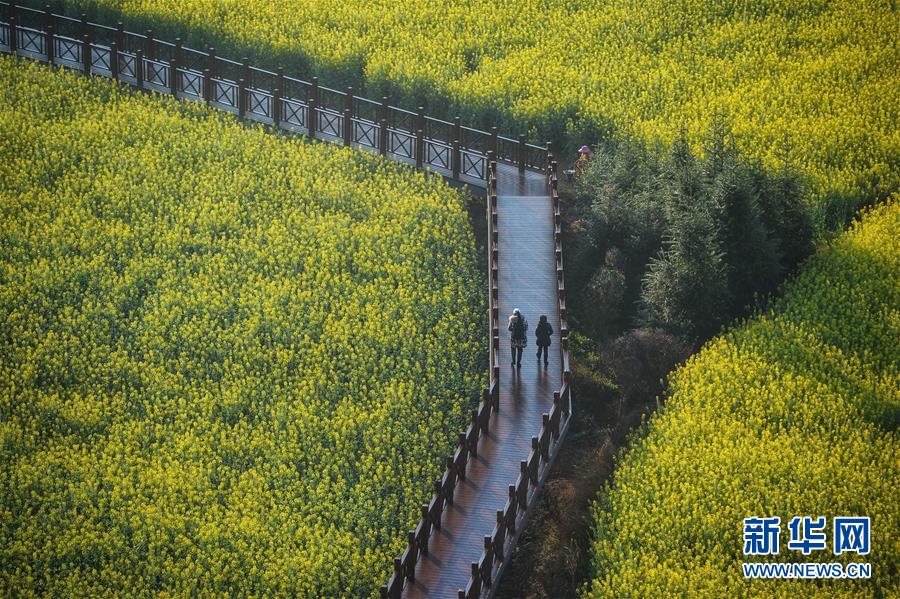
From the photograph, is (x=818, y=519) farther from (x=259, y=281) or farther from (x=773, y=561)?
(x=259, y=281)

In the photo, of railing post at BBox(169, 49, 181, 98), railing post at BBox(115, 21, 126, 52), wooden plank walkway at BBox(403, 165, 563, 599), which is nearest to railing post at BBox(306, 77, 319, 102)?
railing post at BBox(169, 49, 181, 98)

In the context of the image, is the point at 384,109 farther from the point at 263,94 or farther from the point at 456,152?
the point at 263,94

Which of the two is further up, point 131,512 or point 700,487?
point 700,487

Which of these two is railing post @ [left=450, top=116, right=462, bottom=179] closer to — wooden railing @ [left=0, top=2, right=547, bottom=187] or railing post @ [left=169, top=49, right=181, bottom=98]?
wooden railing @ [left=0, top=2, right=547, bottom=187]

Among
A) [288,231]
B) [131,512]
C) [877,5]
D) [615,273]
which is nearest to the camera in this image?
[131,512]

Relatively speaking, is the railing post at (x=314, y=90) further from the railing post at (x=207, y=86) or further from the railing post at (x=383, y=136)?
the railing post at (x=383, y=136)

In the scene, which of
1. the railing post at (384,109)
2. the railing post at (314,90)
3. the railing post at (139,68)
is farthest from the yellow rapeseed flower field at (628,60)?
the railing post at (139,68)

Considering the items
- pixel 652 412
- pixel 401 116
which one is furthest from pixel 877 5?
pixel 652 412
